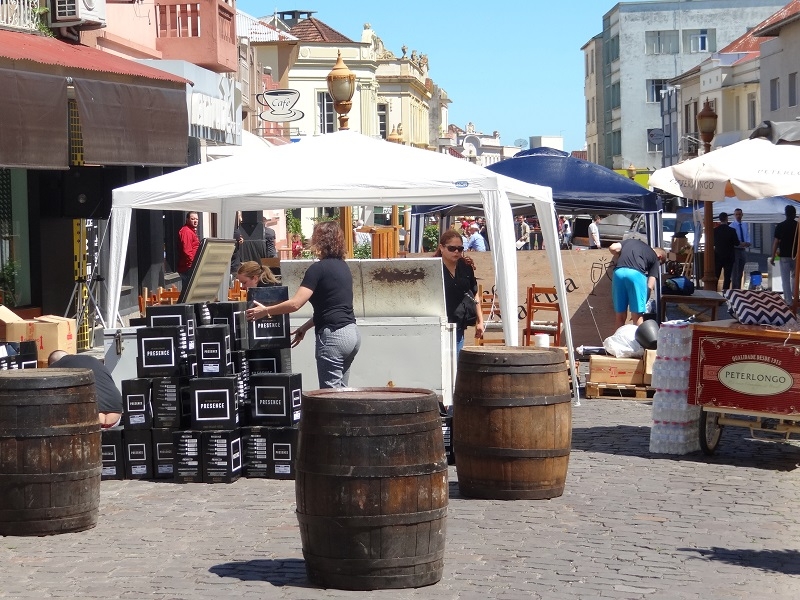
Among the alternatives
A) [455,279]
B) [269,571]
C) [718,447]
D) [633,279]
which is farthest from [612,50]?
[269,571]

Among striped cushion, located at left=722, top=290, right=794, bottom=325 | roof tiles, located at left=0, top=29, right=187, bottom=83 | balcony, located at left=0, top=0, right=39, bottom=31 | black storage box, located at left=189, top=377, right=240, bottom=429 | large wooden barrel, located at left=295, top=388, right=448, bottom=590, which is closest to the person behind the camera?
large wooden barrel, located at left=295, top=388, right=448, bottom=590

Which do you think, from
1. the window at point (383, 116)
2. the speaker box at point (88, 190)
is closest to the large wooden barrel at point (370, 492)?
the speaker box at point (88, 190)

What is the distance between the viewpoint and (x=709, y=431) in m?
10.3

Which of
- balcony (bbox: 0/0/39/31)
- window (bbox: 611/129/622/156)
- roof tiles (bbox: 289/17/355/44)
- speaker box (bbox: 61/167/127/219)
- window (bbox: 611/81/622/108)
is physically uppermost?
roof tiles (bbox: 289/17/355/44)

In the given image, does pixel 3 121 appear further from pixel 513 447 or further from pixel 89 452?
pixel 513 447

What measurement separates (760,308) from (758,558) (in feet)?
11.2

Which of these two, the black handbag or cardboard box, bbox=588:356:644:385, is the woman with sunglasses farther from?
cardboard box, bbox=588:356:644:385

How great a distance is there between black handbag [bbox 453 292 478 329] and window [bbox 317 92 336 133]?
60.7 meters

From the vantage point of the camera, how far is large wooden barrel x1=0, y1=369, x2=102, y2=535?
7.43 meters

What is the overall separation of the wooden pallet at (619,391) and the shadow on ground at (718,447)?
6.14ft

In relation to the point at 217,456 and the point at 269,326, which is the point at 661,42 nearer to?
the point at 269,326

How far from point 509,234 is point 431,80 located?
92.3 metres

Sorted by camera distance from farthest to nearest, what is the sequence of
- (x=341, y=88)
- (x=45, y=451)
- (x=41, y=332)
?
(x=341, y=88), (x=41, y=332), (x=45, y=451)

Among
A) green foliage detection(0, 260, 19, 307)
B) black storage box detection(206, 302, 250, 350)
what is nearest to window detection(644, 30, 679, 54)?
green foliage detection(0, 260, 19, 307)
